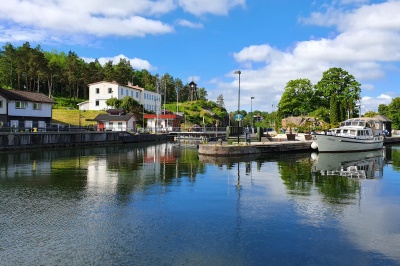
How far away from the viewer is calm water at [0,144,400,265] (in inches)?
393

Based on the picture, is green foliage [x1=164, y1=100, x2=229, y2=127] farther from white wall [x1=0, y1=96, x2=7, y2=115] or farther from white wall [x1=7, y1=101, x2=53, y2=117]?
white wall [x1=0, y1=96, x2=7, y2=115]

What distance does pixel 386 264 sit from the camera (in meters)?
9.49

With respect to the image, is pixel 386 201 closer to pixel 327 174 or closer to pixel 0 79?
pixel 327 174

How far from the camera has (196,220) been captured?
1350cm

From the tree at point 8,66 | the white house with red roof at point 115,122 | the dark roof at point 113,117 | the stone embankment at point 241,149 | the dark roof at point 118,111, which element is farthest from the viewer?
the tree at point 8,66

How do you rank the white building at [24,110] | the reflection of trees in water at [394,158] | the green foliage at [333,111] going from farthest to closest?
the green foliage at [333,111] → the white building at [24,110] → the reflection of trees in water at [394,158]

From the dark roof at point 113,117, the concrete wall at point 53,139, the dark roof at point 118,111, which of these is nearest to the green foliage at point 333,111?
the dark roof at point 113,117

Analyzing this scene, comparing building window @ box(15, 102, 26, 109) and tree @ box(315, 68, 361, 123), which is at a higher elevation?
tree @ box(315, 68, 361, 123)

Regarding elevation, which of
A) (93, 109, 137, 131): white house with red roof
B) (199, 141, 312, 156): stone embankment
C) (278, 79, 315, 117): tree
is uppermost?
(278, 79, 315, 117): tree

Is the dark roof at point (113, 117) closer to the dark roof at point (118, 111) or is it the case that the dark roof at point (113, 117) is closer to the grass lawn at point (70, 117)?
the grass lawn at point (70, 117)

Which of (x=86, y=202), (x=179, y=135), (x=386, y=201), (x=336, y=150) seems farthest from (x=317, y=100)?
(x=86, y=202)

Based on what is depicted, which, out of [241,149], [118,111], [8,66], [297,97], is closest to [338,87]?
[297,97]

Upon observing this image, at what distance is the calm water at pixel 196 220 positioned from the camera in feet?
32.7

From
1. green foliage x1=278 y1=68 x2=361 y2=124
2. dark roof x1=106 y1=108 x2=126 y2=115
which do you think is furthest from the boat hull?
dark roof x1=106 y1=108 x2=126 y2=115
